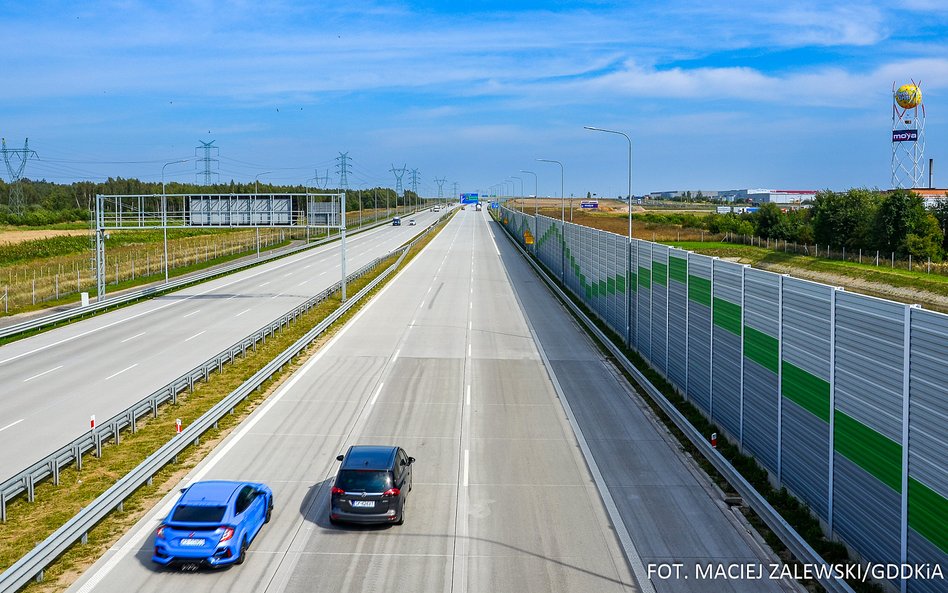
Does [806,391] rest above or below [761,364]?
below

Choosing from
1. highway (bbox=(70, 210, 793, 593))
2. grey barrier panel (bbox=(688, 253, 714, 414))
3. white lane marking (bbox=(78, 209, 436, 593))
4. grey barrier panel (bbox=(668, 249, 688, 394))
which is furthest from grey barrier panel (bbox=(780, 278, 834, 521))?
white lane marking (bbox=(78, 209, 436, 593))

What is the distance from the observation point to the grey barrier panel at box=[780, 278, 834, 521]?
48.9 ft

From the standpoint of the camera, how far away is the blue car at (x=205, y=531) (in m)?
13.2

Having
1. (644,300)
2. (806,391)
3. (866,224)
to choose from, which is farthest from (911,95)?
(806,391)

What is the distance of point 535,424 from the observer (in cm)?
2273

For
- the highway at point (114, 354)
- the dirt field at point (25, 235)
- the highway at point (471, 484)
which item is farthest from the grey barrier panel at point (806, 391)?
the dirt field at point (25, 235)

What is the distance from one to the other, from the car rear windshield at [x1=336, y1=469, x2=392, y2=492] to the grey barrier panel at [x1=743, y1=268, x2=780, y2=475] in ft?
27.3

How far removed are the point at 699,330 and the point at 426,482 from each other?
9881 mm

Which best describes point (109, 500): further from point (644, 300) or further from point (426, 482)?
point (644, 300)

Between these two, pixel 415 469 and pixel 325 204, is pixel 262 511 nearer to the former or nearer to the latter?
pixel 415 469

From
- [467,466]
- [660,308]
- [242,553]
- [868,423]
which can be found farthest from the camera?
[660,308]

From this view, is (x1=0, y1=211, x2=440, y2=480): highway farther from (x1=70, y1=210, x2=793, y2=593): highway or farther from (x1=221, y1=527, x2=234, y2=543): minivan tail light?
(x1=221, y1=527, x2=234, y2=543): minivan tail light

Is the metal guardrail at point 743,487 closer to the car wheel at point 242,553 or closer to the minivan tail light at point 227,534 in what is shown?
the car wheel at point 242,553

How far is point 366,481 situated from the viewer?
15109 mm
